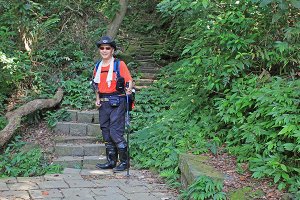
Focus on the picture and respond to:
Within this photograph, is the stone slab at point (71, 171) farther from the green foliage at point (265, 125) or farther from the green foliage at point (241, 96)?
the green foliage at point (265, 125)

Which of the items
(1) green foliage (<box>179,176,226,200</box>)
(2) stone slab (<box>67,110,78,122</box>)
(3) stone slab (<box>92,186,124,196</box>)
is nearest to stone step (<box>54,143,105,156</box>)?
(2) stone slab (<box>67,110,78,122</box>)

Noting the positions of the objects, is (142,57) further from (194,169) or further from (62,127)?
(194,169)

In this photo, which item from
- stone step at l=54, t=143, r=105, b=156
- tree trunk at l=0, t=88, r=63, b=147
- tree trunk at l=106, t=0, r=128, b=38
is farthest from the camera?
tree trunk at l=106, t=0, r=128, b=38

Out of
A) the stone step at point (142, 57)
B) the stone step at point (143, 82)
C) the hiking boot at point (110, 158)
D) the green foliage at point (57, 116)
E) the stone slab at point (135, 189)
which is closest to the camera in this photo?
the stone slab at point (135, 189)

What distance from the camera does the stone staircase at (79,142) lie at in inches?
242

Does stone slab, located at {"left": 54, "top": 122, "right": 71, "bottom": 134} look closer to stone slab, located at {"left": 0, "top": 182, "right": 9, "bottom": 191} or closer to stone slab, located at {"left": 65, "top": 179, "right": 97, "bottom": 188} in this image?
stone slab, located at {"left": 65, "top": 179, "right": 97, "bottom": 188}

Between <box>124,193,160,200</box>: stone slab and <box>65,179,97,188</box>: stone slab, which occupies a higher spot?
<box>65,179,97,188</box>: stone slab

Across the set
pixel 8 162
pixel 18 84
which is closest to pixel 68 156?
pixel 8 162

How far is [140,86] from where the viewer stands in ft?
29.1

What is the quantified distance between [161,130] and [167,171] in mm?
1151

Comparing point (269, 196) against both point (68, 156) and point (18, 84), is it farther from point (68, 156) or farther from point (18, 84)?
point (18, 84)

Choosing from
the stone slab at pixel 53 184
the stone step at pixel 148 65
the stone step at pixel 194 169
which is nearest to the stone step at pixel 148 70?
the stone step at pixel 148 65

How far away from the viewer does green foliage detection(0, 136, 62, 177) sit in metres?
5.65

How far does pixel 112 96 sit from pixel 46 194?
70.6 inches
